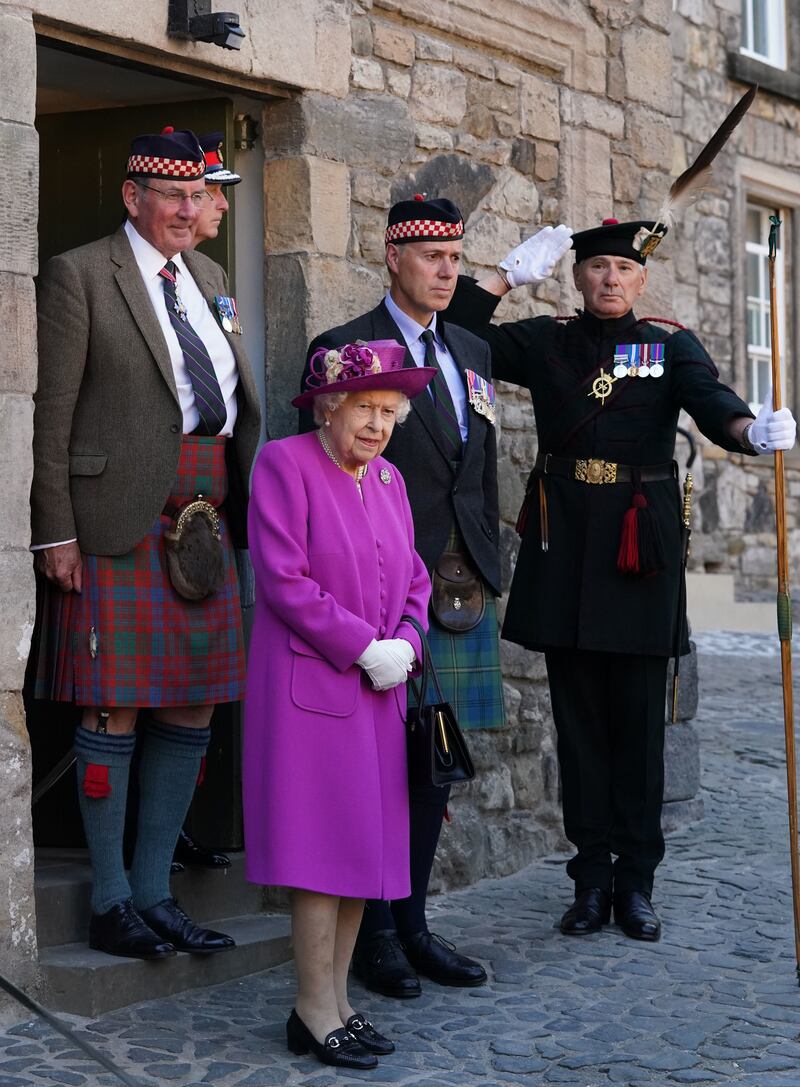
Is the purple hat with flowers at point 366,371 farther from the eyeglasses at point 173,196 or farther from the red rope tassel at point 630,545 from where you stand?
the red rope tassel at point 630,545

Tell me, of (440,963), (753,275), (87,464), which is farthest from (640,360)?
(753,275)

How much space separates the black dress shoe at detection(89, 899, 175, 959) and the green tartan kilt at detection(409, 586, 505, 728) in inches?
36.8

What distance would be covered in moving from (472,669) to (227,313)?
116 cm

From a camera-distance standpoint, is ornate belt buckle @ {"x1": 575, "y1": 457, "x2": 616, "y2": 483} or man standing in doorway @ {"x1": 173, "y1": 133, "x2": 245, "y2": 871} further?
ornate belt buckle @ {"x1": 575, "y1": 457, "x2": 616, "y2": 483}

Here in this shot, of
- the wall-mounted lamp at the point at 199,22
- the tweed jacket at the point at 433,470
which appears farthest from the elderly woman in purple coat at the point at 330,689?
the wall-mounted lamp at the point at 199,22

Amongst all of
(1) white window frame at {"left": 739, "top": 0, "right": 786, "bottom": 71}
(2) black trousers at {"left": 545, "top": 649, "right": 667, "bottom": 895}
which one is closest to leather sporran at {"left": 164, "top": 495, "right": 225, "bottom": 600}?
(2) black trousers at {"left": 545, "top": 649, "right": 667, "bottom": 895}

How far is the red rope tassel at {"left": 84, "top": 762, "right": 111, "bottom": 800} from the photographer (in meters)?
4.18

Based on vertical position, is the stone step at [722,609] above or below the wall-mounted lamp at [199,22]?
below

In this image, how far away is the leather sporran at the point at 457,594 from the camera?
471cm

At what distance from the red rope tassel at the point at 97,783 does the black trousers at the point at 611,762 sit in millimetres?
1471

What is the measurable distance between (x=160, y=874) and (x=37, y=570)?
2.63 ft

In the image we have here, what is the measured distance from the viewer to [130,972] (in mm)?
4168

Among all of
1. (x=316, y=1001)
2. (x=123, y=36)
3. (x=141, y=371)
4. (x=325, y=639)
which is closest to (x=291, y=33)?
(x=123, y=36)

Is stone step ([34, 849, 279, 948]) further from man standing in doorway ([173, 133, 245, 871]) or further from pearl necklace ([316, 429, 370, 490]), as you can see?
pearl necklace ([316, 429, 370, 490])
